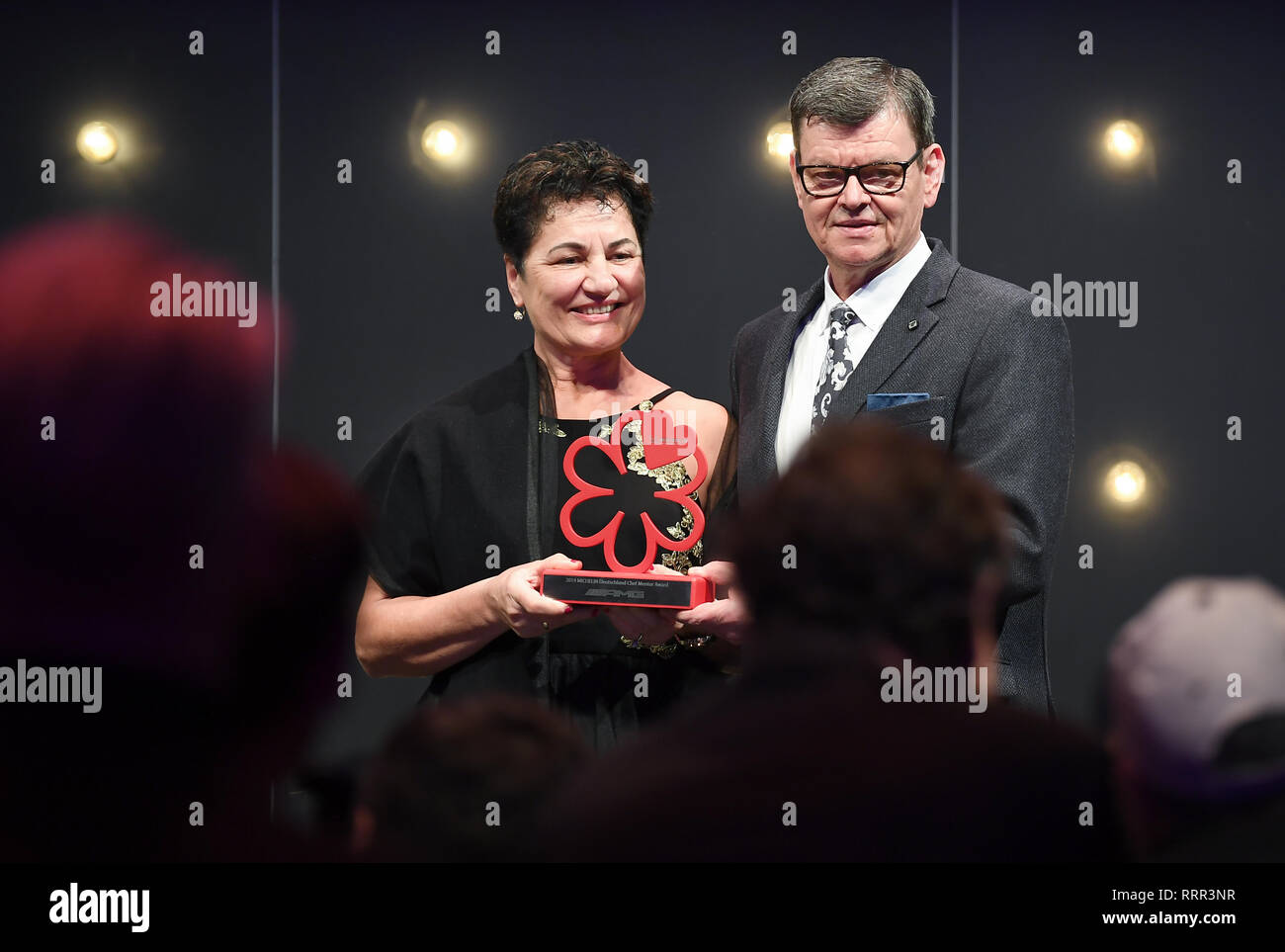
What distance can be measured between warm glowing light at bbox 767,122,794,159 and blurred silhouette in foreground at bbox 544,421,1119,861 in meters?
0.83

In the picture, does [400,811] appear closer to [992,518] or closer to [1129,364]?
[992,518]

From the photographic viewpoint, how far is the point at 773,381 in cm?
273

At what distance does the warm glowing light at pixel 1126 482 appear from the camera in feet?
9.57

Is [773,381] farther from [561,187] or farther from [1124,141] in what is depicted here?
[1124,141]

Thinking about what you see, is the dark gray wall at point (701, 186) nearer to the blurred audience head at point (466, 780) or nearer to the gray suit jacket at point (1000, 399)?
the blurred audience head at point (466, 780)

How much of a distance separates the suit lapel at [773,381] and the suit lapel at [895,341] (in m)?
0.14

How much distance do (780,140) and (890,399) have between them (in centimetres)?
73

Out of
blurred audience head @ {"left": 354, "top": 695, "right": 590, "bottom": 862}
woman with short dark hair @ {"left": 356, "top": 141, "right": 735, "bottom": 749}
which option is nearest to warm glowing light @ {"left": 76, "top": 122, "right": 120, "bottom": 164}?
woman with short dark hair @ {"left": 356, "top": 141, "right": 735, "bottom": 749}

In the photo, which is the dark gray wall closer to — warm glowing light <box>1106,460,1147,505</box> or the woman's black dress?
warm glowing light <box>1106,460,1147,505</box>

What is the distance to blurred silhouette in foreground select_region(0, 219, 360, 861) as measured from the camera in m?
2.91

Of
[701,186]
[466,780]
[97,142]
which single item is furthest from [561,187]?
[466,780]
